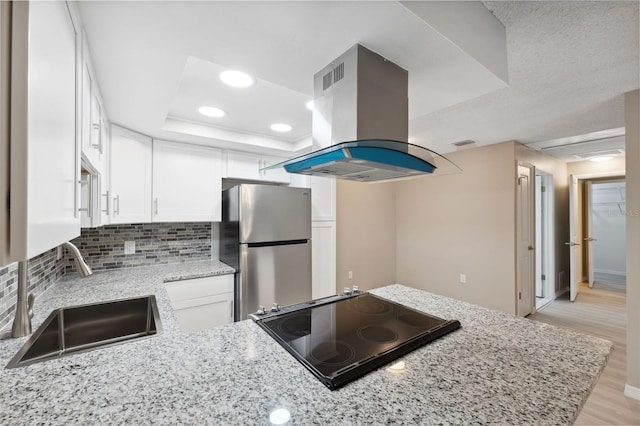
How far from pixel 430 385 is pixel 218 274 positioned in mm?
2080

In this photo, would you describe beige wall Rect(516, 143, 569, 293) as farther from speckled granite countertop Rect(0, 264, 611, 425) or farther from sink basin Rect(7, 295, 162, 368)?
sink basin Rect(7, 295, 162, 368)

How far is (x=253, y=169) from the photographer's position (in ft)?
10.0

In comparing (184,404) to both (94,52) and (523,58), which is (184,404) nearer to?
(94,52)

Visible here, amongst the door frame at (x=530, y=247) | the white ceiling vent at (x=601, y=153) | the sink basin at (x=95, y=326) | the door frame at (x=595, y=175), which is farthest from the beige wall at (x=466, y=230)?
the sink basin at (x=95, y=326)

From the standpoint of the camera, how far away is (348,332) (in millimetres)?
1175

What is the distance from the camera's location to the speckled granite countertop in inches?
26.5

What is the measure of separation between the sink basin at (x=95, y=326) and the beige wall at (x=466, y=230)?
3480mm

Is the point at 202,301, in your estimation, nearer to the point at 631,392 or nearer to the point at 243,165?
the point at 243,165

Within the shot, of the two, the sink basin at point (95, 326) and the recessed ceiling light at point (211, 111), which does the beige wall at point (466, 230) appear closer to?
the recessed ceiling light at point (211, 111)

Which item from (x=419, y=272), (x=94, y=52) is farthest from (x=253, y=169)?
(x=419, y=272)

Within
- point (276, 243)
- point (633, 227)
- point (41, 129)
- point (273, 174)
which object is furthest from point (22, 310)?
point (633, 227)

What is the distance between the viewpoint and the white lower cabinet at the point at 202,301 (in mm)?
2279

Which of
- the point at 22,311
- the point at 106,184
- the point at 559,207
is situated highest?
the point at 106,184

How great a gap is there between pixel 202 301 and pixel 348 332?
1691 mm
